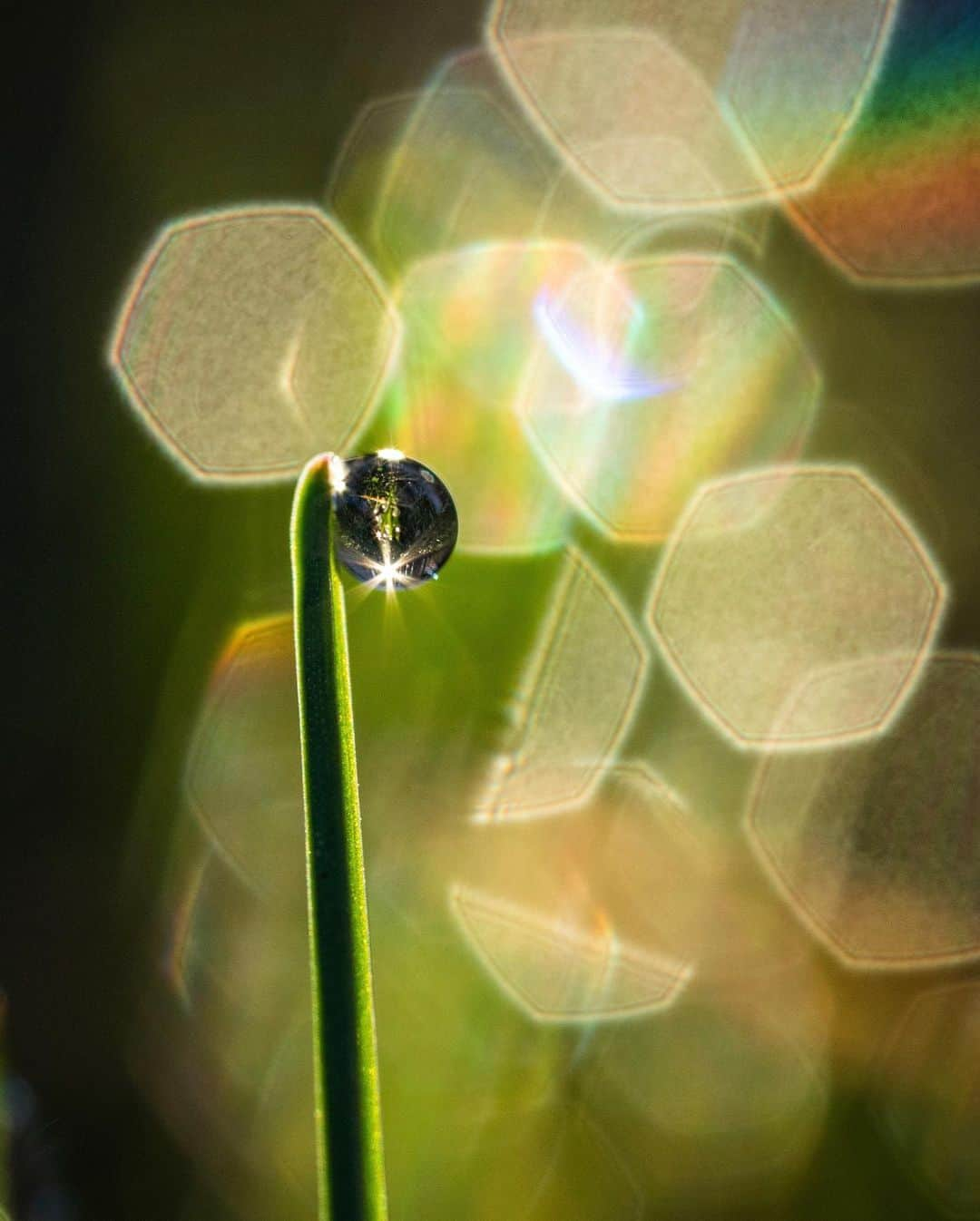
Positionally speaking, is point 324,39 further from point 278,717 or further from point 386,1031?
point 386,1031

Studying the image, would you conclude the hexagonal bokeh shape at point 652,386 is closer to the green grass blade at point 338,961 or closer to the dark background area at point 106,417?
the dark background area at point 106,417

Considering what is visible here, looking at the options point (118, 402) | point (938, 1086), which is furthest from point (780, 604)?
point (118, 402)

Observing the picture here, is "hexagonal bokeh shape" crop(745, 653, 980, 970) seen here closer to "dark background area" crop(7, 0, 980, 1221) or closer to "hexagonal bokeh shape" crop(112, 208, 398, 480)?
"dark background area" crop(7, 0, 980, 1221)

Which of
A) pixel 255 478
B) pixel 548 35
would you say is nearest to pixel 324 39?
pixel 548 35

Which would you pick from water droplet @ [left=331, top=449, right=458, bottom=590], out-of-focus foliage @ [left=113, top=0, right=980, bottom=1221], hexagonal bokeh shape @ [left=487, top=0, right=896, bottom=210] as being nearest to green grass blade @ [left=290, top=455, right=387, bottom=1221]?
water droplet @ [left=331, top=449, right=458, bottom=590]

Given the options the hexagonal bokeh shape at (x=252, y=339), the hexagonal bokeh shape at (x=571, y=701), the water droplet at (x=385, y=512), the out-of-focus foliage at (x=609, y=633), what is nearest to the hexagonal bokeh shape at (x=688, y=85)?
the out-of-focus foliage at (x=609, y=633)

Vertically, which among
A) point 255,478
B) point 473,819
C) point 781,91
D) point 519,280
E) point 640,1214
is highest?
point 781,91

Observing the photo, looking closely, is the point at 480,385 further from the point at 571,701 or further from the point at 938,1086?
the point at 938,1086
